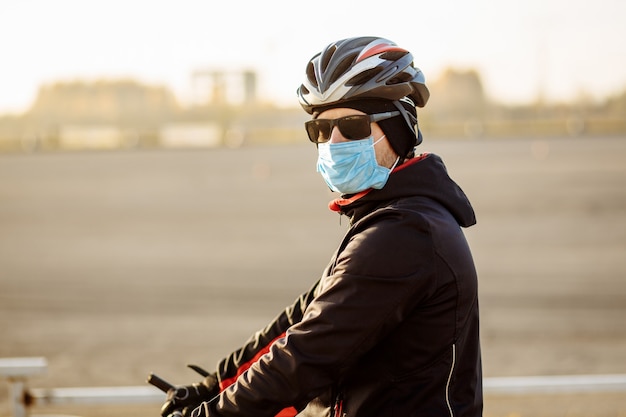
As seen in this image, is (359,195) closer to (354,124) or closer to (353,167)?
(353,167)

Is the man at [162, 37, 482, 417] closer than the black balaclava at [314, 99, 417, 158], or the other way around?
the man at [162, 37, 482, 417]

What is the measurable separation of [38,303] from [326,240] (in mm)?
6386

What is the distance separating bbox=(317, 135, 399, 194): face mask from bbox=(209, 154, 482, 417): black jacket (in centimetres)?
15

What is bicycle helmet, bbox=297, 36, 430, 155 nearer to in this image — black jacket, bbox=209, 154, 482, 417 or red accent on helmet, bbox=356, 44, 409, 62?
red accent on helmet, bbox=356, 44, 409, 62

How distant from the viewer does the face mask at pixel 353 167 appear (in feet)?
7.09

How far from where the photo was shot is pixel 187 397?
7.90ft

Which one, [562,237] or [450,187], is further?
[562,237]

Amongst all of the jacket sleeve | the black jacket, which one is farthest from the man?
the jacket sleeve

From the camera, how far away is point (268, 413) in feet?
6.51

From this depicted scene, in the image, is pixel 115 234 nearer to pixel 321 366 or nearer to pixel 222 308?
pixel 222 308

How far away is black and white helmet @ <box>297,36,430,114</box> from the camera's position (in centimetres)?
214

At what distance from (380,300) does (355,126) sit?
22.0 inches

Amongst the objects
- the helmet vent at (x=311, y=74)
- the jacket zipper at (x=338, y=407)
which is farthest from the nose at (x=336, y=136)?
the jacket zipper at (x=338, y=407)

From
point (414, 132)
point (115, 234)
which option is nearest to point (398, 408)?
point (414, 132)
